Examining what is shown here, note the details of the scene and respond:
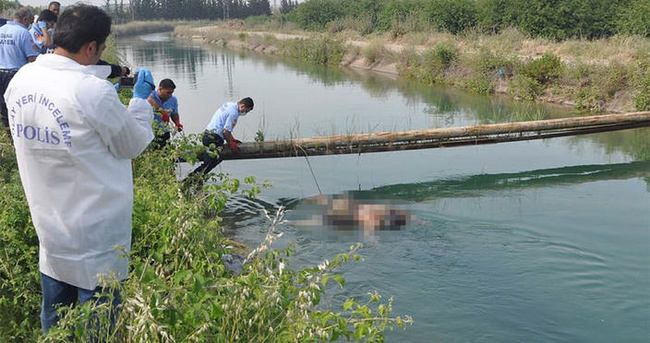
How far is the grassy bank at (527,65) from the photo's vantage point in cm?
1461

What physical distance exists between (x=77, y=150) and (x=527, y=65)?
50.8 ft

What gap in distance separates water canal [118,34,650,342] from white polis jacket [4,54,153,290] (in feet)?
9.22

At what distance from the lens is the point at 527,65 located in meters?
16.5

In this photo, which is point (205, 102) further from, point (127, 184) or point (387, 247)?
point (127, 184)

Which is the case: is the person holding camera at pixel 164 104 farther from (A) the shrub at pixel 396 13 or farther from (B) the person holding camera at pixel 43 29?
(A) the shrub at pixel 396 13

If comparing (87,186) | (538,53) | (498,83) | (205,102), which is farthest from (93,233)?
(538,53)

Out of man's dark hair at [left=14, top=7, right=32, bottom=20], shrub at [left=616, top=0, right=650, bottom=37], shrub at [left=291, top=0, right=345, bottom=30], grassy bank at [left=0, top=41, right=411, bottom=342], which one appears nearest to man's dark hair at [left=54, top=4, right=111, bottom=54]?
grassy bank at [left=0, top=41, right=411, bottom=342]

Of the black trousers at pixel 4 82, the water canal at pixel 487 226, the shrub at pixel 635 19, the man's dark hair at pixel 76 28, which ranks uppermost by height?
the shrub at pixel 635 19

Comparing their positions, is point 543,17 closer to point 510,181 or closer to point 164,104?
point 510,181

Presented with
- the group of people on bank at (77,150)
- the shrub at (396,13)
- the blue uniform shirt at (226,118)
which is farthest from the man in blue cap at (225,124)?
the shrub at (396,13)

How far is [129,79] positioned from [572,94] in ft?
36.3

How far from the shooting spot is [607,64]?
50.2ft

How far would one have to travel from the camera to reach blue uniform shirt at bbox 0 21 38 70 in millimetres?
6996

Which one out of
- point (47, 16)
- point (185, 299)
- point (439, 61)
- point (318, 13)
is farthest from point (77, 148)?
point (318, 13)
